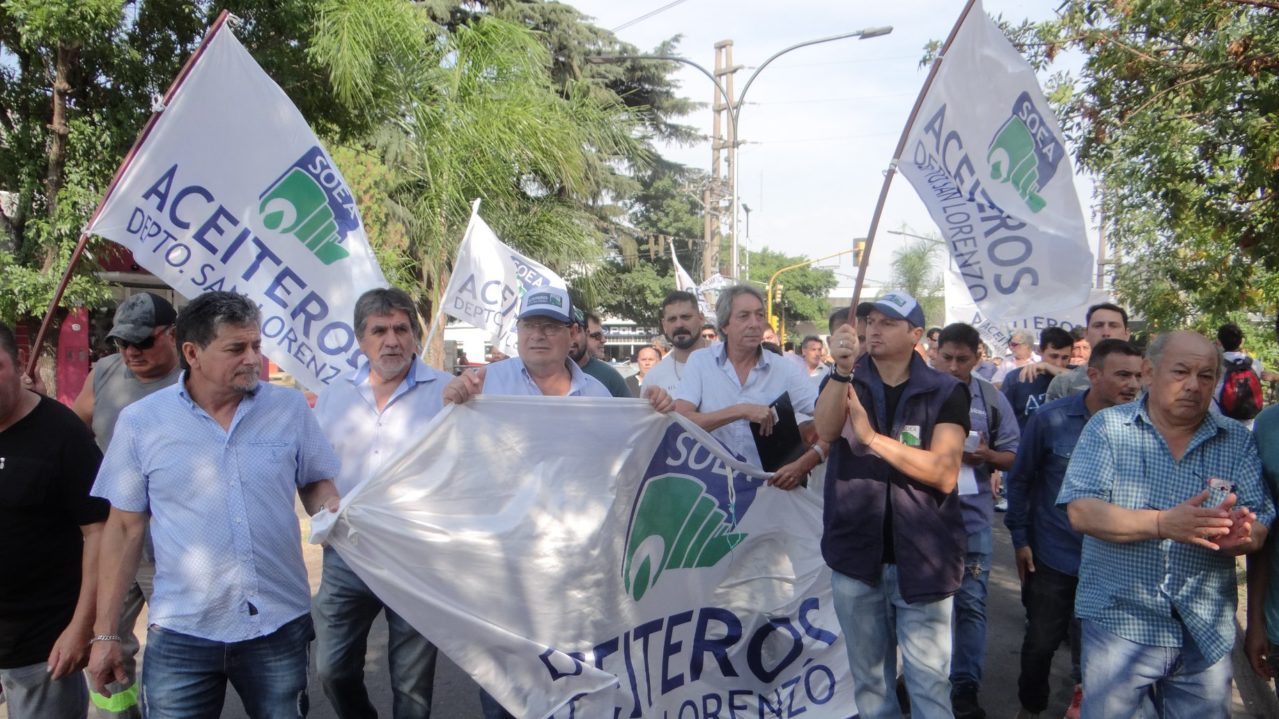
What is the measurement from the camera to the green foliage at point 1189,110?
704cm

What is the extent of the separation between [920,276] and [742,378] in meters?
67.6

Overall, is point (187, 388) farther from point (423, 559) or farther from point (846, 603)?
point (846, 603)

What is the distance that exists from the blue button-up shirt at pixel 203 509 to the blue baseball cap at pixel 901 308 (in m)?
2.35

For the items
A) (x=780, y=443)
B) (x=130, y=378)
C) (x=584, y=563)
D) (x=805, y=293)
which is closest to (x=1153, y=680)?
(x=780, y=443)

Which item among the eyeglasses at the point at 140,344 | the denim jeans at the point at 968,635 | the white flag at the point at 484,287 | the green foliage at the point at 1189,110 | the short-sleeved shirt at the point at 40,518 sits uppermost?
the green foliage at the point at 1189,110

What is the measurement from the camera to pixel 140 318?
4320 mm

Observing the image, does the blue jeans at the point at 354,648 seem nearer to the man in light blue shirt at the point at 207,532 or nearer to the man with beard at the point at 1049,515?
the man in light blue shirt at the point at 207,532

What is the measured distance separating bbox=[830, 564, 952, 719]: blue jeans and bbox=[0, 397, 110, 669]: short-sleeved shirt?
277 centimetres

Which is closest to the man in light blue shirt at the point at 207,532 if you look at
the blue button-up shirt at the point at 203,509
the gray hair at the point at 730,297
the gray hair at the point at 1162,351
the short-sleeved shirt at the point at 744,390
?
the blue button-up shirt at the point at 203,509

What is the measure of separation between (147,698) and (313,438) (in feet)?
3.10

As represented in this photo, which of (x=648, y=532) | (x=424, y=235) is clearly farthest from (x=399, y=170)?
(x=648, y=532)

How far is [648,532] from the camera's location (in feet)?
Answer: 13.3

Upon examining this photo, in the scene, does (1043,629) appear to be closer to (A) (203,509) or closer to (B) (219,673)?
(B) (219,673)

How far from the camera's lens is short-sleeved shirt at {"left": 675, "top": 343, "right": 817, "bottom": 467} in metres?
4.73
